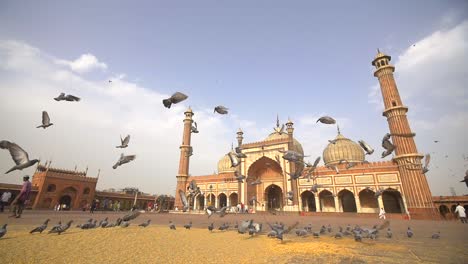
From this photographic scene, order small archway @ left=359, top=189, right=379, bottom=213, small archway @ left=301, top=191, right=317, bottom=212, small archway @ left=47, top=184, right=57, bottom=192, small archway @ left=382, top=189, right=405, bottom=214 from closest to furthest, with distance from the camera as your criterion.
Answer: small archway @ left=382, top=189, right=405, bottom=214
small archway @ left=359, top=189, right=379, bottom=213
small archway @ left=47, top=184, right=57, bottom=192
small archway @ left=301, top=191, right=317, bottom=212

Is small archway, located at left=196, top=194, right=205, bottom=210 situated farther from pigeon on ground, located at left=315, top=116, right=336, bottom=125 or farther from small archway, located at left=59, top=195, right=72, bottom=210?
pigeon on ground, located at left=315, top=116, right=336, bottom=125

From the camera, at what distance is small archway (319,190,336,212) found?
28938 mm

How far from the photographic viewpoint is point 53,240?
16.6 feet

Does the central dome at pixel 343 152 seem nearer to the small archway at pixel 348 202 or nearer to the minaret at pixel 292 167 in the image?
the small archway at pixel 348 202

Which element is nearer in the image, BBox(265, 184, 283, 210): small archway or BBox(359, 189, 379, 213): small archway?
BBox(359, 189, 379, 213): small archway

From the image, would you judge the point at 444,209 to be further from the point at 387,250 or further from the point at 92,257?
the point at 92,257

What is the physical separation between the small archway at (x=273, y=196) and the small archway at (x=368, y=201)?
10.7 meters

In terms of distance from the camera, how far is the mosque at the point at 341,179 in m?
22.4

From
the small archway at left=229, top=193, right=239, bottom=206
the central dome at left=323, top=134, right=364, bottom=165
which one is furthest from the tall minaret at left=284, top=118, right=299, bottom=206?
the small archway at left=229, top=193, right=239, bottom=206

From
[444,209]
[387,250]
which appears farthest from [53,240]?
[444,209]

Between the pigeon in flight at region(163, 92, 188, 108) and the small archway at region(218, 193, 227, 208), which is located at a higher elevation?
the pigeon in flight at region(163, 92, 188, 108)

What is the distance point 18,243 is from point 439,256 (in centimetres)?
829

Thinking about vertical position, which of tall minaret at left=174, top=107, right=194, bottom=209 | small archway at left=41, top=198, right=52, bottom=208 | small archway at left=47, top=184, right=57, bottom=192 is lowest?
small archway at left=41, top=198, right=52, bottom=208

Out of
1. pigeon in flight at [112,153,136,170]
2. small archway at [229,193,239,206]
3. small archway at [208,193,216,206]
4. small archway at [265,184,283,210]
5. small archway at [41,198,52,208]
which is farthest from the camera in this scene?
small archway at [208,193,216,206]
